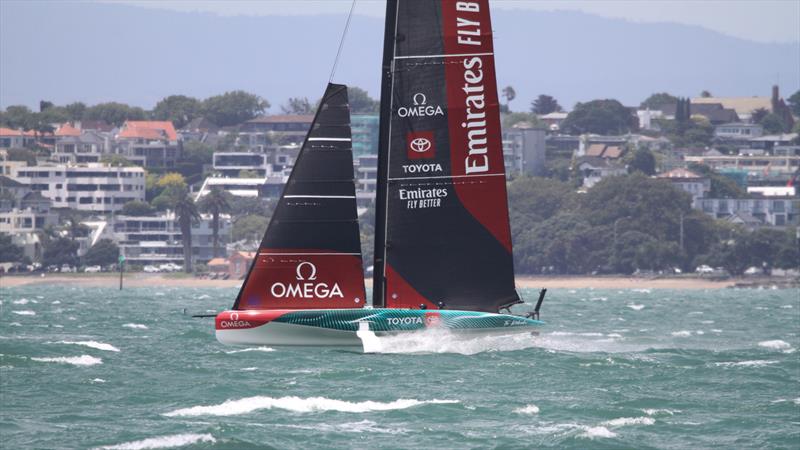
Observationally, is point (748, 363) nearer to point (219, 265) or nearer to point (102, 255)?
point (219, 265)

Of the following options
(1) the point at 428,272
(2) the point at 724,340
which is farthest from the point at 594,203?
(1) the point at 428,272

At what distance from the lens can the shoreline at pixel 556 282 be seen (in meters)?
158

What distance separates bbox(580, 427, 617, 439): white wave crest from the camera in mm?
23906

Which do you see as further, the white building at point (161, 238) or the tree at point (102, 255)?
the white building at point (161, 238)

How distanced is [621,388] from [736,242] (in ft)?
458

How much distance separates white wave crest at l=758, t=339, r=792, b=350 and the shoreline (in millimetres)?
110603

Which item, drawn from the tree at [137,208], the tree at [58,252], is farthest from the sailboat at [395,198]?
the tree at [137,208]

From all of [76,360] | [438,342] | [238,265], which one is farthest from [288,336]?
[238,265]

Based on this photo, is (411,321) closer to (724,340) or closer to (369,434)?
(369,434)

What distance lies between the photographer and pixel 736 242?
167m

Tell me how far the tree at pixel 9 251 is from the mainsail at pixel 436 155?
457 ft

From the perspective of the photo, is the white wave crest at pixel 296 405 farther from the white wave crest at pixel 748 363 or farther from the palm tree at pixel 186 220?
the palm tree at pixel 186 220

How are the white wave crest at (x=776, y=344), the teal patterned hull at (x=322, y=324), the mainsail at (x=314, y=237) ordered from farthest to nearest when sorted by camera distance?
the white wave crest at (x=776, y=344), the mainsail at (x=314, y=237), the teal patterned hull at (x=322, y=324)

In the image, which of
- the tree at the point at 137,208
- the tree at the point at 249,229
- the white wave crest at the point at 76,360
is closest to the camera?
the white wave crest at the point at 76,360
